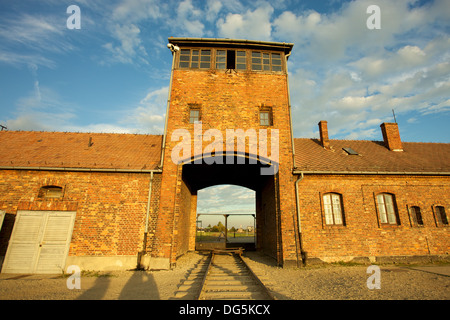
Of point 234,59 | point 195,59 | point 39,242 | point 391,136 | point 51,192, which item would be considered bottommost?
point 39,242

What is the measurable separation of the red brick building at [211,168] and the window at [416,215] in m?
0.05

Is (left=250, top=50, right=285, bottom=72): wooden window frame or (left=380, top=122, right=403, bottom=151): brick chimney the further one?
(left=380, top=122, right=403, bottom=151): brick chimney

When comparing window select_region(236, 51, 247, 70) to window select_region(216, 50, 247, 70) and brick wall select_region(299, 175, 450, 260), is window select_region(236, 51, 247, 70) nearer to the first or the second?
window select_region(216, 50, 247, 70)

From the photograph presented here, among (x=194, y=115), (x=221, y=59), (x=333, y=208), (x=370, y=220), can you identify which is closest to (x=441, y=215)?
(x=370, y=220)

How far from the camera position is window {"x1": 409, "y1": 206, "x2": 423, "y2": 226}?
10531mm

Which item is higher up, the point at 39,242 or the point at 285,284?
the point at 39,242

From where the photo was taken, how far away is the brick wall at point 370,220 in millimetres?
9797

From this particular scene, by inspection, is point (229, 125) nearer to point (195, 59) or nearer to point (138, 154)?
point (195, 59)

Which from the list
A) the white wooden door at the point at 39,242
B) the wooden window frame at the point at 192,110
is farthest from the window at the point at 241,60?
the white wooden door at the point at 39,242

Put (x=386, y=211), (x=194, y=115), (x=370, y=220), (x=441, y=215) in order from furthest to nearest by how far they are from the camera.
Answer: (x=194, y=115) < (x=441, y=215) < (x=386, y=211) < (x=370, y=220)

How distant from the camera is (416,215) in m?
10.7

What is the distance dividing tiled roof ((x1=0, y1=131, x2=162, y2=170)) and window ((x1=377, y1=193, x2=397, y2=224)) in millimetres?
11368

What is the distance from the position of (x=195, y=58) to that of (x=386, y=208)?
1273 centimetres

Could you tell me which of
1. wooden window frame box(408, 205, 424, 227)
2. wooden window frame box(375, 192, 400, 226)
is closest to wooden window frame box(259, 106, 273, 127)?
wooden window frame box(375, 192, 400, 226)
